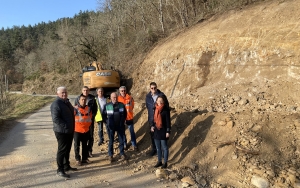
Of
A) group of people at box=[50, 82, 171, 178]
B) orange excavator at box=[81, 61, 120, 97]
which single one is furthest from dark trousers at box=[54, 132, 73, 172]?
orange excavator at box=[81, 61, 120, 97]

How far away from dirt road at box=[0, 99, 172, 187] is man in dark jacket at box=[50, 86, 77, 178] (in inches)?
14.3

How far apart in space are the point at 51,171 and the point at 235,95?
6.06 meters

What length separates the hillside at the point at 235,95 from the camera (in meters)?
5.31

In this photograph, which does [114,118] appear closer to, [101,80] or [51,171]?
[51,171]

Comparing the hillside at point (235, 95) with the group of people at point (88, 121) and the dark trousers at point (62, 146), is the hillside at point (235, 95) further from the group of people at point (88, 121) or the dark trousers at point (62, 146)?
the dark trousers at point (62, 146)

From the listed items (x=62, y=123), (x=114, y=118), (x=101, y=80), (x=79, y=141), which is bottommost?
(x=79, y=141)

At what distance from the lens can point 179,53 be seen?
12.5 meters

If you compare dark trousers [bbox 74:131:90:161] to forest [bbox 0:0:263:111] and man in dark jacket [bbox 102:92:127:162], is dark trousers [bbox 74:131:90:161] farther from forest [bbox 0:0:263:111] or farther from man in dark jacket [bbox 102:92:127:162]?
forest [bbox 0:0:263:111]

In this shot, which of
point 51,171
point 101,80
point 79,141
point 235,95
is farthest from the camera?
point 101,80

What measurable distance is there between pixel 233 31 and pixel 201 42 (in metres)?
1.54

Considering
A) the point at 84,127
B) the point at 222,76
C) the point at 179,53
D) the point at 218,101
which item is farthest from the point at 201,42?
the point at 84,127

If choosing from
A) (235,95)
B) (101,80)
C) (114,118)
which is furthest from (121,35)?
(114,118)

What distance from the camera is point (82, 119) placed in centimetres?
592

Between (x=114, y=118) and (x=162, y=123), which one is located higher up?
(x=114, y=118)
